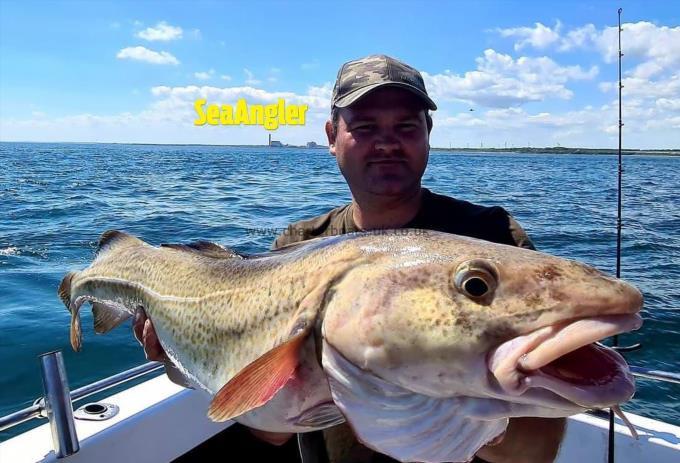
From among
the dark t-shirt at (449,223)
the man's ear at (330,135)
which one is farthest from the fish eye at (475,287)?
the man's ear at (330,135)

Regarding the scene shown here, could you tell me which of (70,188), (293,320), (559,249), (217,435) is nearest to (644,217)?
(559,249)

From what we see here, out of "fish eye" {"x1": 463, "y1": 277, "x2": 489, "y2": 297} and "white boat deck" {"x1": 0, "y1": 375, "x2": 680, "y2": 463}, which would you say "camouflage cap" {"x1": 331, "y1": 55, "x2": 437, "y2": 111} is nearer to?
"fish eye" {"x1": 463, "y1": 277, "x2": 489, "y2": 297}

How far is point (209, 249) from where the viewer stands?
303 centimetres

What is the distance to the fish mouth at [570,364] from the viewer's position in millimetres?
1326

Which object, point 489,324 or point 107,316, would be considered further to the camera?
point 107,316

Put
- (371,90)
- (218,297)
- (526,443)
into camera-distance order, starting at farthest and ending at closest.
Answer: (371,90), (218,297), (526,443)

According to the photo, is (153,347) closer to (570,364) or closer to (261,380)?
(261,380)

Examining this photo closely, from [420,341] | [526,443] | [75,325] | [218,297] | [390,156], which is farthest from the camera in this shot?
[75,325]

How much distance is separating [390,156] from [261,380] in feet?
5.10

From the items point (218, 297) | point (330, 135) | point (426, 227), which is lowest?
point (218, 297)

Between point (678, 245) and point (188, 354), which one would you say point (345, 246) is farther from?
point (678, 245)

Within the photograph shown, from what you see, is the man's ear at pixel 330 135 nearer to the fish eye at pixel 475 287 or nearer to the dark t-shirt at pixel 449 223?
the dark t-shirt at pixel 449 223

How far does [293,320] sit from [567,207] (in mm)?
22356

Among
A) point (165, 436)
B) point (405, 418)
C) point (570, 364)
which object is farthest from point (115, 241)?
point (570, 364)
